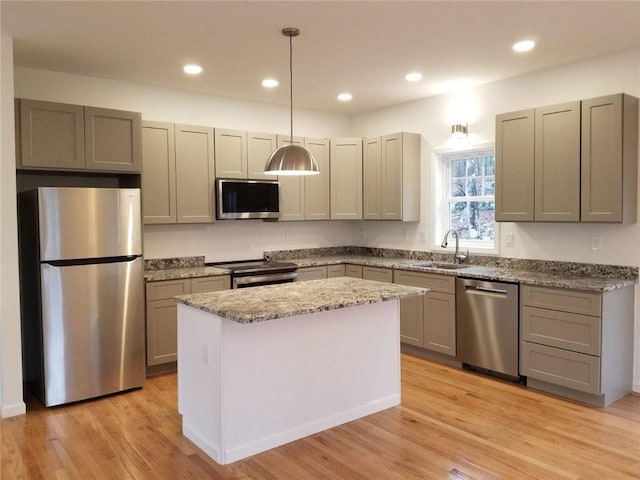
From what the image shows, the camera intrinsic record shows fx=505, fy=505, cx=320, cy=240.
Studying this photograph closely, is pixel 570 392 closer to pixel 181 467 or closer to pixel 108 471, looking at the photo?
pixel 181 467

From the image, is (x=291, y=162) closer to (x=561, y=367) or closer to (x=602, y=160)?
(x=602, y=160)

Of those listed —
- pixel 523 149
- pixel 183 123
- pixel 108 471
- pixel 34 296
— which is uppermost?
pixel 183 123

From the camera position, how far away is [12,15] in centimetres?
307

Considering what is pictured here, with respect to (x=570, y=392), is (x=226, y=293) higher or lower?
higher

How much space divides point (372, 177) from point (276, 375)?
3136mm

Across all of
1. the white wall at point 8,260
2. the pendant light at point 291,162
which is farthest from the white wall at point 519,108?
the white wall at point 8,260

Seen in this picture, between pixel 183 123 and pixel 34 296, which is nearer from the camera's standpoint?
pixel 34 296

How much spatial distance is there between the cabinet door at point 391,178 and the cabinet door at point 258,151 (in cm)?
121

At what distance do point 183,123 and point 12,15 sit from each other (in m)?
1.98

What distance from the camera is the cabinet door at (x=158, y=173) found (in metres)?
4.50

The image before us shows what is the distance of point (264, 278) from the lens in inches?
192

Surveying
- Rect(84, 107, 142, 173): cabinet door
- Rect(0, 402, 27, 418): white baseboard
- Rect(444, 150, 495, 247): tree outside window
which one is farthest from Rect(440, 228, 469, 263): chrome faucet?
Rect(0, 402, 27, 418): white baseboard

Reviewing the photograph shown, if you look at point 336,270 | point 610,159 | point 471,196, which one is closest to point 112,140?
point 336,270

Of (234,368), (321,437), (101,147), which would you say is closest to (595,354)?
(321,437)
